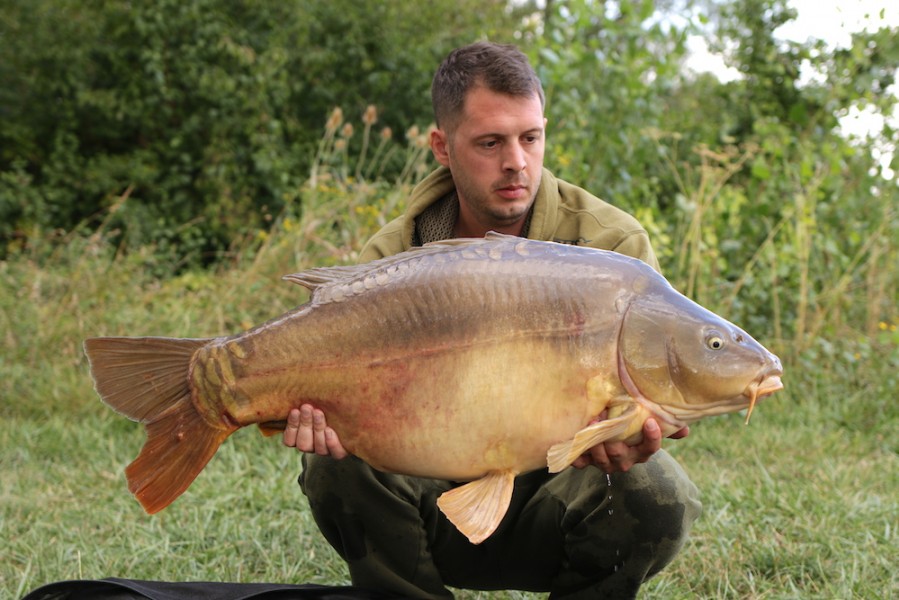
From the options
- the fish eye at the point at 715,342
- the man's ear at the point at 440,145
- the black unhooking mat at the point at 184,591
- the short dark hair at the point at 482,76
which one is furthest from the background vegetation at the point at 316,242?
the short dark hair at the point at 482,76

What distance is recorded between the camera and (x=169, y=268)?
5816 mm

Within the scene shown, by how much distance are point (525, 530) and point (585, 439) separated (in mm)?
680

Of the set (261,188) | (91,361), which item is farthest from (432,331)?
(261,188)

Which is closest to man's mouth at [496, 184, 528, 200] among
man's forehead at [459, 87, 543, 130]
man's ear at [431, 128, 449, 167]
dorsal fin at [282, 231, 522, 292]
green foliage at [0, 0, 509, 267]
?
man's forehead at [459, 87, 543, 130]

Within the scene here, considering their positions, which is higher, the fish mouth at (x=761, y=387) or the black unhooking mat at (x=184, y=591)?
the fish mouth at (x=761, y=387)

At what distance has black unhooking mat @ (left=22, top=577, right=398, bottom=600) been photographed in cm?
191

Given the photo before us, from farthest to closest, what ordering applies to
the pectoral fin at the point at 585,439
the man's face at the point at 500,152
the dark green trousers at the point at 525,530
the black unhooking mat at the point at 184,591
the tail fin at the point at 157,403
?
1. the man's face at the point at 500,152
2. the dark green trousers at the point at 525,530
3. the black unhooking mat at the point at 184,591
4. the tail fin at the point at 157,403
5. the pectoral fin at the point at 585,439

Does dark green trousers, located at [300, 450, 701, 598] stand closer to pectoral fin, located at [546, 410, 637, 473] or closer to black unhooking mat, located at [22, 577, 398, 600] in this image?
black unhooking mat, located at [22, 577, 398, 600]

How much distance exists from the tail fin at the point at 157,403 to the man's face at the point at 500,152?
81cm

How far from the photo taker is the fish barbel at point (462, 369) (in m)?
1.63

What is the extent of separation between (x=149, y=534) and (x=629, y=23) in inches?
123

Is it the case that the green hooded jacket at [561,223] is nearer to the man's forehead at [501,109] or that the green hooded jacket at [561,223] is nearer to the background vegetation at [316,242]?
the man's forehead at [501,109]

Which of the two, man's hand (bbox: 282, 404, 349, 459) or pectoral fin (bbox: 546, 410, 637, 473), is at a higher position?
pectoral fin (bbox: 546, 410, 637, 473)

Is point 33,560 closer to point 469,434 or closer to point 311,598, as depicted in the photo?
point 311,598
